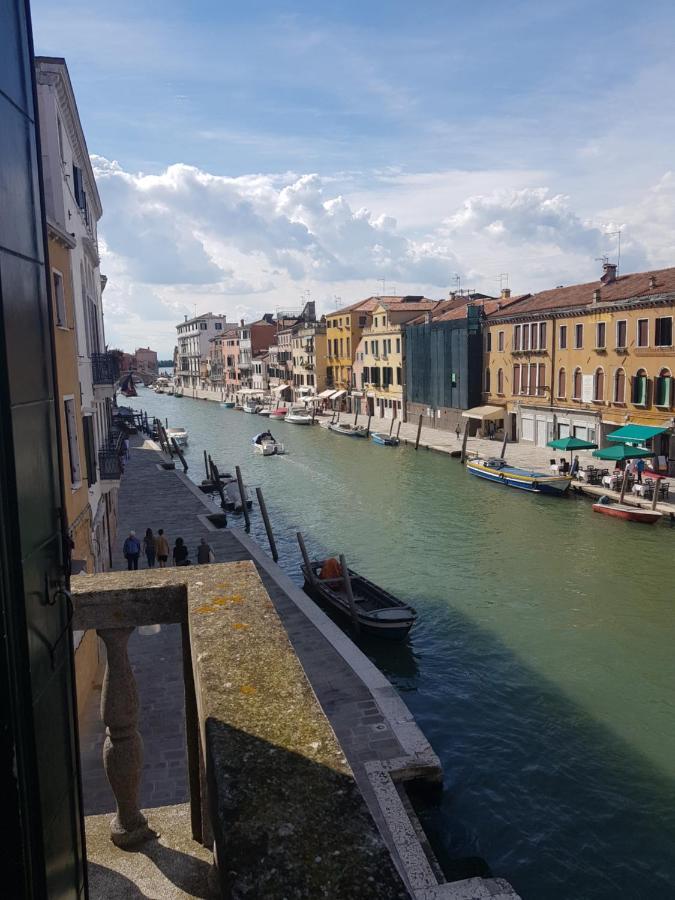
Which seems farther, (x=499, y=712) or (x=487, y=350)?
(x=487, y=350)

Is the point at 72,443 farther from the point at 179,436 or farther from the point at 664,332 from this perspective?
the point at 179,436

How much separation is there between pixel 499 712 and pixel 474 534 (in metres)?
13.0

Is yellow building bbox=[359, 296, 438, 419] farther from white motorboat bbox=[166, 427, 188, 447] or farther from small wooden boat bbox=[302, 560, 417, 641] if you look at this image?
small wooden boat bbox=[302, 560, 417, 641]

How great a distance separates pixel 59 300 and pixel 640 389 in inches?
1127

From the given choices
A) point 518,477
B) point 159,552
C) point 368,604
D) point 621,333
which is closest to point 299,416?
point 621,333

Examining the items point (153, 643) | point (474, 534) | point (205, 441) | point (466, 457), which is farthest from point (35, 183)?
point (205, 441)

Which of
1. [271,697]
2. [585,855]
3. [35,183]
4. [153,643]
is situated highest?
[35,183]

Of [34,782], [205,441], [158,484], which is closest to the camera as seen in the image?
[34,782]

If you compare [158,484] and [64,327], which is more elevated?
[64,327]

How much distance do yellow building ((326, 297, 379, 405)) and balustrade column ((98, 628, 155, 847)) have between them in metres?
66.2

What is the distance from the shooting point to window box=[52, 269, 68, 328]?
1219 cm

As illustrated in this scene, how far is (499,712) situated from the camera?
13203 mm

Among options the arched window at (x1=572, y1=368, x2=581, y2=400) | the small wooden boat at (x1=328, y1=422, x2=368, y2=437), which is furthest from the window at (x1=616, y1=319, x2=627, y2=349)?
the small wooden boat at (x1=328, y1=422, x2=368, y2=437)

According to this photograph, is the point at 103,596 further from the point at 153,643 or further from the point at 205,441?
the point at 205,441
